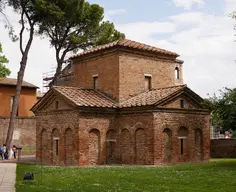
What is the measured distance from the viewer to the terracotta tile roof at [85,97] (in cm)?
2102

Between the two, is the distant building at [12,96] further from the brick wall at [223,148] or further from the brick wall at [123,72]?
the brick wall at [223,148]

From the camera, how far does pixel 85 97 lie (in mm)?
22047

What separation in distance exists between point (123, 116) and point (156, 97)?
2288mm

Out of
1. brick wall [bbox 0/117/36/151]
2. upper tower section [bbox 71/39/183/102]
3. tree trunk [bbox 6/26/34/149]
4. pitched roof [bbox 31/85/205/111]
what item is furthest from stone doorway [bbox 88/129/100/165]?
brick wall [bbox 0/117/36/151]

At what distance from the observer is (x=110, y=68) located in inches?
932

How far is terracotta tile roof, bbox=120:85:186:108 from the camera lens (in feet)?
68.3

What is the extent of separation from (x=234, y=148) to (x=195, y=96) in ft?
22.9

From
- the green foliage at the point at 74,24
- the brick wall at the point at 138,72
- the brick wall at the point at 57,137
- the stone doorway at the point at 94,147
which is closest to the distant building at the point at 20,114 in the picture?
the green foliage at the point at 74,24

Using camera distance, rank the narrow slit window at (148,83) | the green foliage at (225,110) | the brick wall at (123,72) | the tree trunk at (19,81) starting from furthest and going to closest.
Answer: the tree trunk at (19,81) < the narrow slit window at (148,83) < the brick wall at (123,72) < the green foliage at (225,110)

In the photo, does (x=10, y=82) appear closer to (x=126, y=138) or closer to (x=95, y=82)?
(x=95, y=82)

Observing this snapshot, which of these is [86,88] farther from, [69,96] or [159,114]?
[159,114]

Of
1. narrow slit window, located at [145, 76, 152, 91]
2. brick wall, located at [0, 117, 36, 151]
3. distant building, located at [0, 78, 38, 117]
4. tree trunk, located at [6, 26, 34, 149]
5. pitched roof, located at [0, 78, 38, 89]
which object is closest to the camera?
narrow slit window, located at [145, 76, 152, 91]

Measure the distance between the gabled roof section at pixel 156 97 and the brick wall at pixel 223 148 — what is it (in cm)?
657

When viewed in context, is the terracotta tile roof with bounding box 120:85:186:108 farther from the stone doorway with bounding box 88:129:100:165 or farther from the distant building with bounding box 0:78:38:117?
the distant building with bounding box 0:78:38:117
